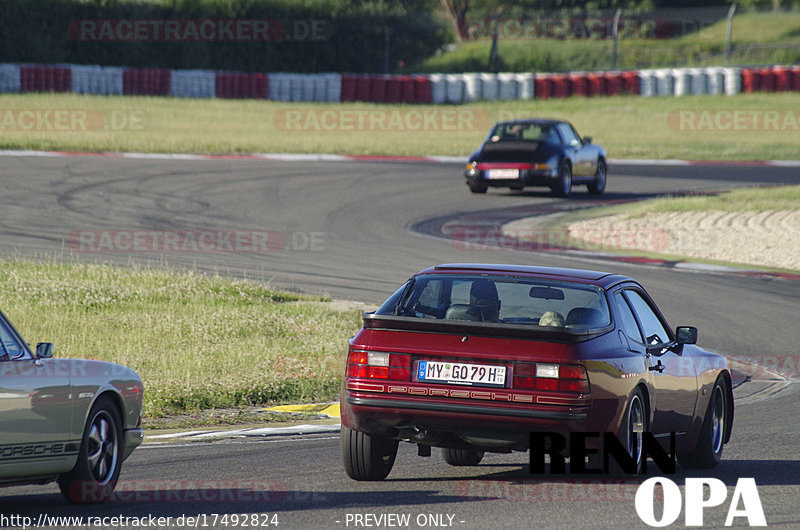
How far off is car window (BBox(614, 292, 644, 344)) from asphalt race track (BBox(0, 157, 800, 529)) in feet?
2.83

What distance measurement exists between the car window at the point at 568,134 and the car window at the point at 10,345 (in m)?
20.9

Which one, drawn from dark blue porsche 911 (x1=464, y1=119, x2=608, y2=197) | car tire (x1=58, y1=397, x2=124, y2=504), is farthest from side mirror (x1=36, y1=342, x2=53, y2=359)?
dark blue porsche 911 (x1=464, y1=119, x2=608, y2=197)

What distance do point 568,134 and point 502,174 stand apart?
1.82m

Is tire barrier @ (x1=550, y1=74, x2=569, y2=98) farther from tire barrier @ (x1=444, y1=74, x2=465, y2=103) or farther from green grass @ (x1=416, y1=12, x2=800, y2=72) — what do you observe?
green grass @ (x1=416, y1=12, x2=800, y2=72)

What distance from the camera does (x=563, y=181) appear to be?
2628 cm

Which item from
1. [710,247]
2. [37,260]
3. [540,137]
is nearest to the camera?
[37,260]

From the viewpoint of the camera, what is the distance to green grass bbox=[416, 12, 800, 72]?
62906mm

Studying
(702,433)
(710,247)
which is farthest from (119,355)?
(710,247)

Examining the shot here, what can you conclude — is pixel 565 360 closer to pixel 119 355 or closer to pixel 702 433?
pixel 702 433

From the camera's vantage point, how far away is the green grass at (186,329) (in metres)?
10.8

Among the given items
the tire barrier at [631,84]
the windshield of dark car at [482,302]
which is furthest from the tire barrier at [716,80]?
the windshield of dark car at [482,302]

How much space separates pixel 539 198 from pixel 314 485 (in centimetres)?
2056

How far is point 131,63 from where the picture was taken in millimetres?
55625

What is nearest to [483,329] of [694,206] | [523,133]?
[694,206]
